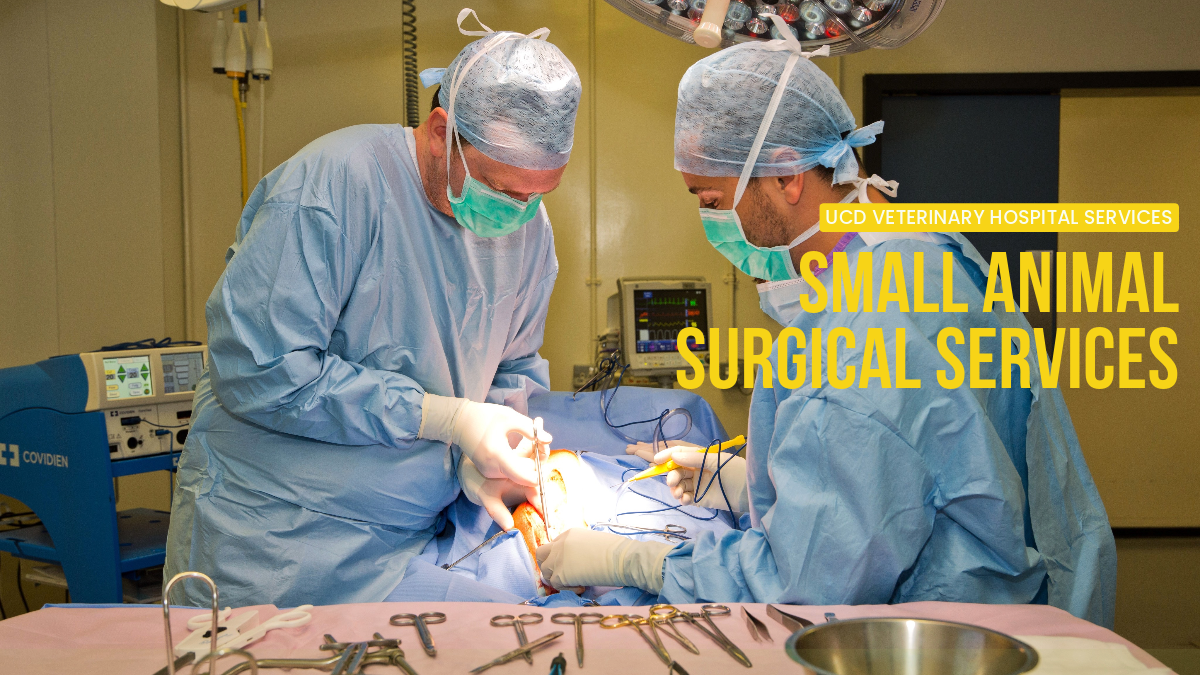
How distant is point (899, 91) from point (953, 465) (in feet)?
10.4

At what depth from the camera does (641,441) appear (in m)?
2.64

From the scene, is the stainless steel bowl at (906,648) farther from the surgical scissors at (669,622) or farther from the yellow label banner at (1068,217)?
the yellow label banner at (1068,217)

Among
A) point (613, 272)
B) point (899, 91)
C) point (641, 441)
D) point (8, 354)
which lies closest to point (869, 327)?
point (641, 441)

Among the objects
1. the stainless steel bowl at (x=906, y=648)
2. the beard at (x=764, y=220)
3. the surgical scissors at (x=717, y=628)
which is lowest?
A: the surgical scissors at (x=717, y=628)

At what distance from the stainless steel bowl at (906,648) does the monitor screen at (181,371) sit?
2.43m

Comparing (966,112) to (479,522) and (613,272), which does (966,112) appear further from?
(479,522)

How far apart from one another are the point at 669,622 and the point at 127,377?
7.03ft

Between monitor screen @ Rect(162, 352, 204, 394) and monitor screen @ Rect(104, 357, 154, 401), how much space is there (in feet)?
0.20

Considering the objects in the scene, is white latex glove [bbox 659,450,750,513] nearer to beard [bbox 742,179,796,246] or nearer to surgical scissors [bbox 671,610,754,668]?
beard [bbox 742,179,796,246]

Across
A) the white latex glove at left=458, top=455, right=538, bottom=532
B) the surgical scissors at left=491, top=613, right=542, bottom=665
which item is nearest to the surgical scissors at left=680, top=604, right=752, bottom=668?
the surgical scissors at left=491, top=613, right=542, bottom=665

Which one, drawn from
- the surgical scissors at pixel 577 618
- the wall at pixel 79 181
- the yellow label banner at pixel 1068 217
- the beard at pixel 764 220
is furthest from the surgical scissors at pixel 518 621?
the wall at pixel 79 181

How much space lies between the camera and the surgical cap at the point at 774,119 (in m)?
1.54

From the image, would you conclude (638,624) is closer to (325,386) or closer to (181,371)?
(325,386)

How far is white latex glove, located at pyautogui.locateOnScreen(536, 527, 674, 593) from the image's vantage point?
1422 millimetres
